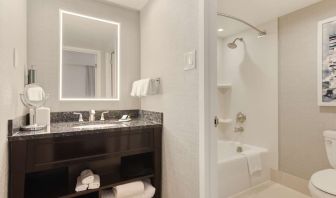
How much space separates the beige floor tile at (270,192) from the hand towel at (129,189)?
3.92ft

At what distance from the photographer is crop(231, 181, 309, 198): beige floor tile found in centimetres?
210

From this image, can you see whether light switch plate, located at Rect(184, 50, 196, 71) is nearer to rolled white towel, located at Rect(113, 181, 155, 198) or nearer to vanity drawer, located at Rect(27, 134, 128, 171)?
vanity drawer, located at Rect(27, 134, 128, 171)

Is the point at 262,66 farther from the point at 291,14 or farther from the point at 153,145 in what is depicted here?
the point at 153,145

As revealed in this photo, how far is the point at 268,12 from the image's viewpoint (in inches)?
88.4

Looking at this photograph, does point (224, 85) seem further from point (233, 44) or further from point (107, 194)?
point (107, 194)

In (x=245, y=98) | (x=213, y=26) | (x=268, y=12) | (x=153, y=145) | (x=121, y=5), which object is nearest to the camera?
(x=213, y=26)

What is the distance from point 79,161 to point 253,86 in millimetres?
2441

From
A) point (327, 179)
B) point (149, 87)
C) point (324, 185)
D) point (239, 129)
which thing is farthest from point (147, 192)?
point (239, 129)

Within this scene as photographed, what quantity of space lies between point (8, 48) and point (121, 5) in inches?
51.7

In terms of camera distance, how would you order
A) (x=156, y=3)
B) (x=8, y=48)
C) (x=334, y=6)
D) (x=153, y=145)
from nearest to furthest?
(x=8, y=48) < (x=153, y=145) < (x=156, y=3) < (x=334, y=6)

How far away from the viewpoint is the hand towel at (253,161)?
2184 millimetres

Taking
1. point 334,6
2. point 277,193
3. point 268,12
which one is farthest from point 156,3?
point 277,193

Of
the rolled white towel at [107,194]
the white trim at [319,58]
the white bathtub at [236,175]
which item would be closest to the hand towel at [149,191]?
the rolled white towel at [107,194]

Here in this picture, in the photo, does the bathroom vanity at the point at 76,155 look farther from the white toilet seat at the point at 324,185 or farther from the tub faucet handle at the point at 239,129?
the tub faucet handle at the point at 239,129
